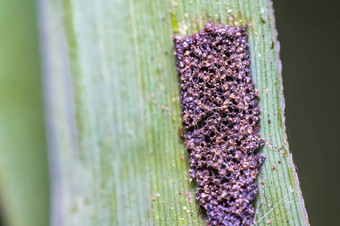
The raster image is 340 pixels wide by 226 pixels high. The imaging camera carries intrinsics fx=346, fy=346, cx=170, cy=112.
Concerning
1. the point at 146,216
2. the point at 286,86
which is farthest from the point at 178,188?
the point at 286,86

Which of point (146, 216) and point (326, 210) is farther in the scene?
point (326, 210)

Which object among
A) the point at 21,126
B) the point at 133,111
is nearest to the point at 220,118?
the point at 133,111

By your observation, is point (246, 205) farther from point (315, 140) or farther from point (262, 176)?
point (315, 140)

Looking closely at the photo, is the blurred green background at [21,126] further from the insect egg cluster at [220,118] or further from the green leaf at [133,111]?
the insect egg cluster at [220,118]

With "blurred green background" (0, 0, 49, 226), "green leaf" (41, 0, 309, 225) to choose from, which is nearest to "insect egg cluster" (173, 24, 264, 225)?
"green leaf" (41, 0, 309, 225)

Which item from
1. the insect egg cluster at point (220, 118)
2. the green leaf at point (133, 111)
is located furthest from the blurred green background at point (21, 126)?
the insect egg cluster at point (220, 118)

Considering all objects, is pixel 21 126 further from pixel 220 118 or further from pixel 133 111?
pixel 220 118
